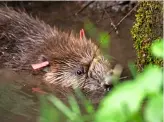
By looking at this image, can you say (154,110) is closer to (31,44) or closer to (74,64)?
(74,64)

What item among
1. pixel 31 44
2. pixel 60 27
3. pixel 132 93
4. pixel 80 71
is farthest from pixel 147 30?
pixel 132 93

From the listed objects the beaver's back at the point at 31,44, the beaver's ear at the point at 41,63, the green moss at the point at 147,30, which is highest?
the beaver's back at the point at 31,44

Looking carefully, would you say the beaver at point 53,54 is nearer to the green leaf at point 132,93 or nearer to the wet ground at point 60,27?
the wet ground at point 60,27

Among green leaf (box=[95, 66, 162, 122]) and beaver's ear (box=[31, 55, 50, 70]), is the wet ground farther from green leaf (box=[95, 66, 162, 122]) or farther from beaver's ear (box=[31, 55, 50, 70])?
green leaf (box=[95, 66, 162, 122])

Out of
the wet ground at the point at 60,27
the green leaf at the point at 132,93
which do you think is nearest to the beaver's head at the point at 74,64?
the wet ground at the point at 60,27

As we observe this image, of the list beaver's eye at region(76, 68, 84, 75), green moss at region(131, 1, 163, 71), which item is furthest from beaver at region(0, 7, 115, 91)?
green moss at region(131, 1, 163, 71)
